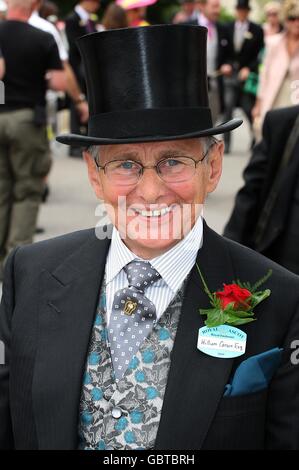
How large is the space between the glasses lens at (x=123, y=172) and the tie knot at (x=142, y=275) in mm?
231

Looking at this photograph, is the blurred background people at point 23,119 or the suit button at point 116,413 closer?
the suit button at point 116,413

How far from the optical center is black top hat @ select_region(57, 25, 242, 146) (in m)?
2.43

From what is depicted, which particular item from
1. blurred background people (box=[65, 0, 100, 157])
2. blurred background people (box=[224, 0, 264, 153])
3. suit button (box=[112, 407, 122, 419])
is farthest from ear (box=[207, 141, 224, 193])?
blurred background people (box=[224, 0, 264, 153])

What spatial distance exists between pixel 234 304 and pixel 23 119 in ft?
17.0

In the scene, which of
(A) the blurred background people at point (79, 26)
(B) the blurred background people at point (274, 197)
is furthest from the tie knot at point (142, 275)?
(A) the blurred background people at point (79, 26)

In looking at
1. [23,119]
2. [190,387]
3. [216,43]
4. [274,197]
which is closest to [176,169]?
[190,387]

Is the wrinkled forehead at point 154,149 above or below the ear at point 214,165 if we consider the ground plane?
above

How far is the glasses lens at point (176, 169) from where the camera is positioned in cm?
246

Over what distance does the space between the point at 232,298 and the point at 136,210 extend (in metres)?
0.33

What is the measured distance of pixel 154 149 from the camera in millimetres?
2467

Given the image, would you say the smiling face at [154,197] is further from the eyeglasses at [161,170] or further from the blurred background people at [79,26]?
the blurred background people at [79,26]

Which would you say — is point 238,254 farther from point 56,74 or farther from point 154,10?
point 154,10

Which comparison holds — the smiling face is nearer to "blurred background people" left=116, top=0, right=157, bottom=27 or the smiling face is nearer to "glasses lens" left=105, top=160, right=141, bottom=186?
"glasses lens" left=105, top=160, right=141, bottom=186
